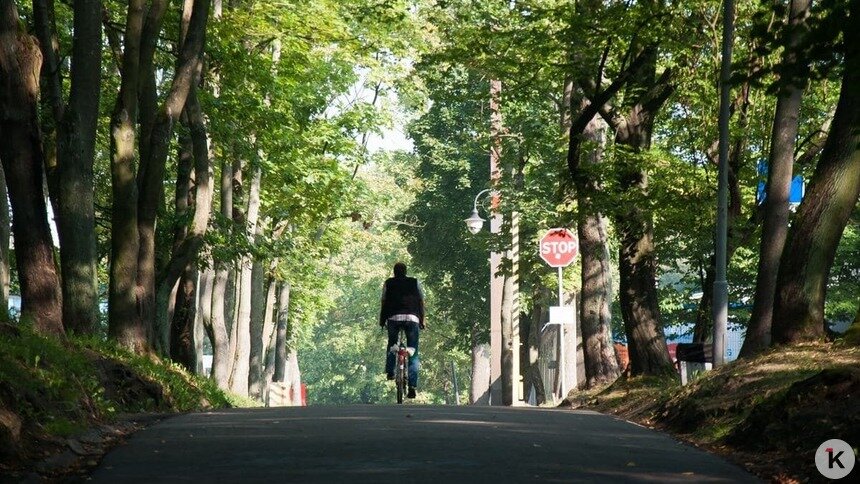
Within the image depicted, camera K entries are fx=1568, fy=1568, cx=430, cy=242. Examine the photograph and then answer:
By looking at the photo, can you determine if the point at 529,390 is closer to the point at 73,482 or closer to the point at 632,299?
the point at 632,299

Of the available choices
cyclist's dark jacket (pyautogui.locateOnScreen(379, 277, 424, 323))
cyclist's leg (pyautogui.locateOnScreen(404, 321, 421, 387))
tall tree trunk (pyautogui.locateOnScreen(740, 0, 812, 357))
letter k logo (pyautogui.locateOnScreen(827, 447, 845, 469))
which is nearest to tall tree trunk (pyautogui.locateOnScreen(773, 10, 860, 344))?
tall tree trunk (pyautogui.locateOnScreen(740, 0, 812, 357))

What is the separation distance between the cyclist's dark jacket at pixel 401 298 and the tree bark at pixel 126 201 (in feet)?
11.4

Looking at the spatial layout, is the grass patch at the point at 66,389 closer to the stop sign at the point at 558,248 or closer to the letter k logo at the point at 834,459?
the letter k logo at the point at 834,459

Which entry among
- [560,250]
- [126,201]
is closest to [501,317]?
[560,250]

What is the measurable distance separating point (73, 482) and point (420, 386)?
280ft

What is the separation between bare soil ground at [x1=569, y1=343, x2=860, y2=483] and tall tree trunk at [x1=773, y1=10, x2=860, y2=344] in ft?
1.51

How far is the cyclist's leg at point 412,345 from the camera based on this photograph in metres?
21.9

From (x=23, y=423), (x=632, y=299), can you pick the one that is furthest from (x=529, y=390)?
(x=23, y=423)

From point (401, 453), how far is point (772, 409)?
2.91 m

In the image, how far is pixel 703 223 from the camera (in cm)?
2369

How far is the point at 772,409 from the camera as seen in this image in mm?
11484

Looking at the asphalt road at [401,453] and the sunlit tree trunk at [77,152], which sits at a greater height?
the sunlit tree trunk at [77,152]

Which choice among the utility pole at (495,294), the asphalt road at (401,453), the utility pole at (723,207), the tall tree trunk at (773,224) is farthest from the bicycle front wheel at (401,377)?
the utility pole at (495,294)

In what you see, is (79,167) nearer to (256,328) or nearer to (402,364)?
(402,364)
